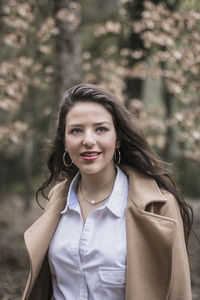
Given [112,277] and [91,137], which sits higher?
[91,137]

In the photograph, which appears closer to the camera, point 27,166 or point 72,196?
point 72,196

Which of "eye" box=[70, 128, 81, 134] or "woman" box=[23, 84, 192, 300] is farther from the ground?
"eye" box=[70, 128, 81, 134]

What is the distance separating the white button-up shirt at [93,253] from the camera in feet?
7.34

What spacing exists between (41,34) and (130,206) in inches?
171

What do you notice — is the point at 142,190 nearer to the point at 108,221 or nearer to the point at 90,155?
the point at 108,221

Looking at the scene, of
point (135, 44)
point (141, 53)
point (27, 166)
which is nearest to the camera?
point (141, 53)

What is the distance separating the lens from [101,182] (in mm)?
2555

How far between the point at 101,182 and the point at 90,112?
19.9 inches

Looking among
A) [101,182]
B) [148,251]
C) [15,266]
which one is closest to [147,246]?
[148,251]

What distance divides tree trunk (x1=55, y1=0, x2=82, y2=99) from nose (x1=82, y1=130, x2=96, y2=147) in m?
3.82

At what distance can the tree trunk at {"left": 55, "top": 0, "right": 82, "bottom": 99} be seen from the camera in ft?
19.9

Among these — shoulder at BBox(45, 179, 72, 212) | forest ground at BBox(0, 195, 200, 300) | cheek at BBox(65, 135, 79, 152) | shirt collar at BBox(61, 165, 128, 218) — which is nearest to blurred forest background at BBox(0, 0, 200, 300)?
forest ground at BBox(0, 195, 200, 300)

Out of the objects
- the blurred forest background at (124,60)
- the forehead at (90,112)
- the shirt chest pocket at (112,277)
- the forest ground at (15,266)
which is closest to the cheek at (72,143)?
the forehead at (90,112)

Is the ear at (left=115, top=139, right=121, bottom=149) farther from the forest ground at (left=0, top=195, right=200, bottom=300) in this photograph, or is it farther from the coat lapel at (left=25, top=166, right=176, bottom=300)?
the forest ground at (left=0, top=195, right=200, bottom=300)
